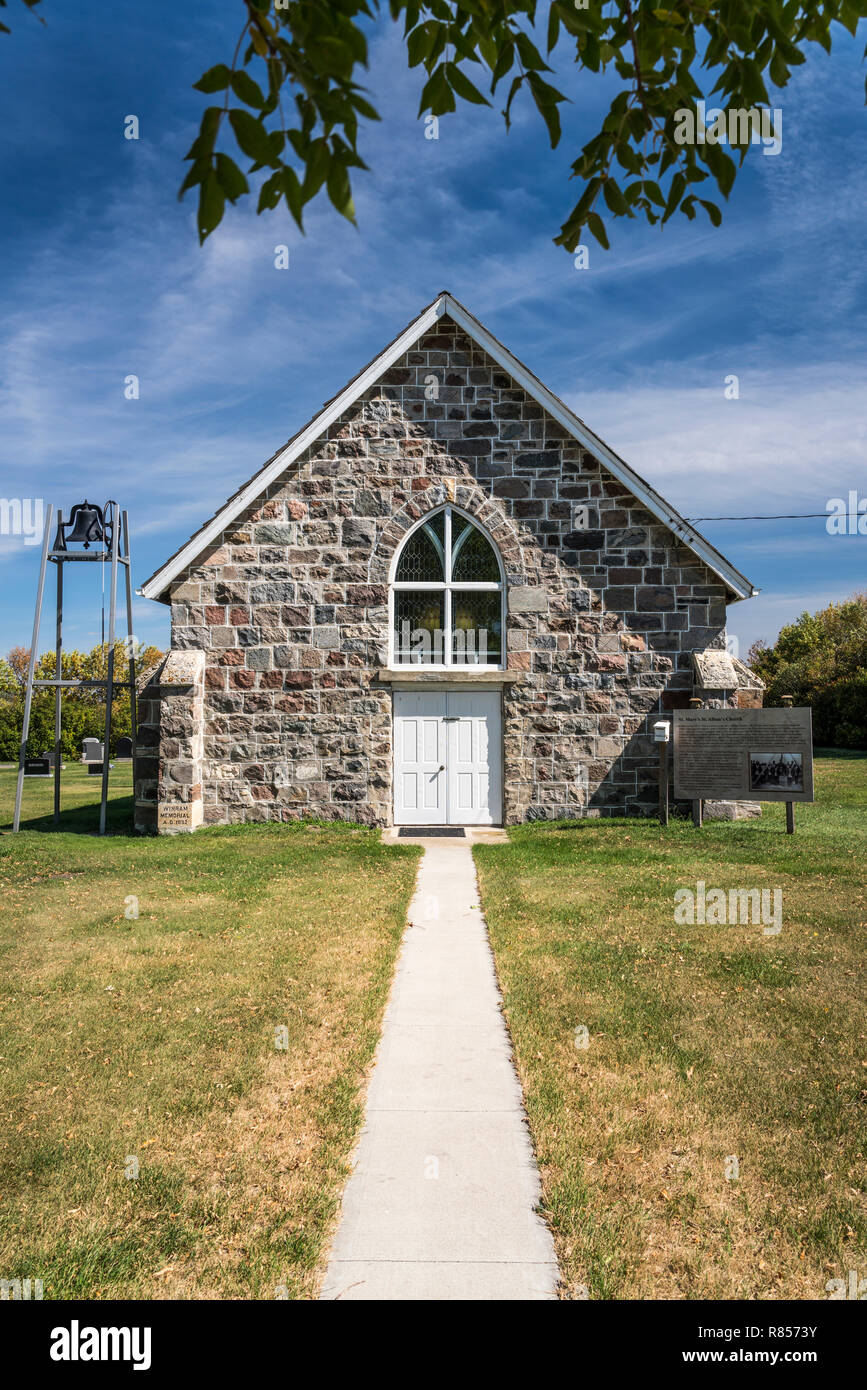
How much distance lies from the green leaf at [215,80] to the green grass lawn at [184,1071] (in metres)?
3.93

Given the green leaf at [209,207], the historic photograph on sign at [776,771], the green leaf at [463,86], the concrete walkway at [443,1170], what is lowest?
the concrete walkway at [443,1170]

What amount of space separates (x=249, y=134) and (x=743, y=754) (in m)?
12.4

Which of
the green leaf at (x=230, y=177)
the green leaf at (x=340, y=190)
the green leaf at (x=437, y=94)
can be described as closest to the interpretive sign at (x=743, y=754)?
the green leaf at (x=437, y=94)

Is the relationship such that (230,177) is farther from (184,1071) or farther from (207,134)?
(184,1071)

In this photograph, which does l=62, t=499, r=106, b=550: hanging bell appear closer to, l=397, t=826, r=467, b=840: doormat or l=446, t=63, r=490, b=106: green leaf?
l=397, t=826, r=467, b=840: doormat

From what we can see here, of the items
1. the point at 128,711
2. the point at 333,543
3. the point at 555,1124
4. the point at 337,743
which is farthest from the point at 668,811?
the point at 128,711

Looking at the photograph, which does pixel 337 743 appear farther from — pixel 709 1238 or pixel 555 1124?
pixel 709 1238

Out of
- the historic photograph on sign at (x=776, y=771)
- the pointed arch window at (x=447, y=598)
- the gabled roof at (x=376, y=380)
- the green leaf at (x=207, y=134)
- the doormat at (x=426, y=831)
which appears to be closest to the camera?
the green leaf at (x=207, y=134)

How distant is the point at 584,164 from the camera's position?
12.3 ft

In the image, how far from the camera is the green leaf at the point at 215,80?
7.93ft

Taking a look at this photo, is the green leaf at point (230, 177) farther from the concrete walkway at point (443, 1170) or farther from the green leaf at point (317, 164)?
the concrete walkway at point (443, 1170)

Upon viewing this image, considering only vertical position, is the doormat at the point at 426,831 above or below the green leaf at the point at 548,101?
below

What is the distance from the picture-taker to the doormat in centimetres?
1373

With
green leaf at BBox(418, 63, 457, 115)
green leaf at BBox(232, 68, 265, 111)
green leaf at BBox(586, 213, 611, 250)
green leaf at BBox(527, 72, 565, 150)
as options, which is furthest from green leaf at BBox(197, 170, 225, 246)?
green leaf at BBox(586, 213, 611, 250)
